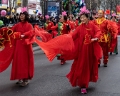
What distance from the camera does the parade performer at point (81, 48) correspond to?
21.4ft

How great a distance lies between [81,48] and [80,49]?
30 millimetres

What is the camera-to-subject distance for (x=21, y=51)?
716 centimetres

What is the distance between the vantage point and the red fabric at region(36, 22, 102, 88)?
6.50 m

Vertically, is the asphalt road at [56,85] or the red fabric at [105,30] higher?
the red fabric at [105,30]

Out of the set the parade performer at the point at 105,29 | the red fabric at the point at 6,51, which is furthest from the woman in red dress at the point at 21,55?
the parade performer at the point at 105,29

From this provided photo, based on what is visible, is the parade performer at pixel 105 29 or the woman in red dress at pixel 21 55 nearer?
the woman in red dress at pixel 21 55

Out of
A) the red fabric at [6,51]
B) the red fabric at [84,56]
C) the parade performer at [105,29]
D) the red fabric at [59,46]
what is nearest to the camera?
the red fabric at [59,46]

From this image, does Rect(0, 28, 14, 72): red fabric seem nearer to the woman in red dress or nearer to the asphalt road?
the woman in red dress

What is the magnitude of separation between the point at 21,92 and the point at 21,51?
37.9 inches

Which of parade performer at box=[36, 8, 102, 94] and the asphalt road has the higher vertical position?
parade performer at box=[36, 8, 102, 94]

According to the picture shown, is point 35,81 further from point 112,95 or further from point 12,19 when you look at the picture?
point 12,19

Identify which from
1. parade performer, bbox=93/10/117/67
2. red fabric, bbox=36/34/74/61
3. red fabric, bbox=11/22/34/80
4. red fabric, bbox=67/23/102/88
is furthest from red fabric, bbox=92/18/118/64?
red fabric, bbox=36/34/74/61

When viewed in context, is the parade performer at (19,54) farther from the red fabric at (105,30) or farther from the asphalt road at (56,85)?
the red fabric at (105,30)

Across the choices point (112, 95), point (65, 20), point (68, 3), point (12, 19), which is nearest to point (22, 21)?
point (112, 95)
